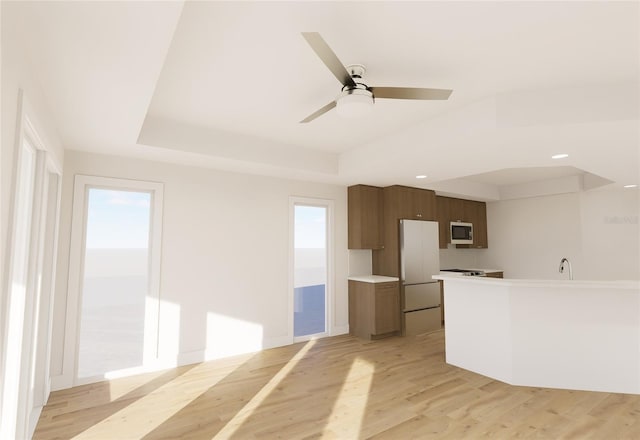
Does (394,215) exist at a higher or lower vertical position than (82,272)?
higher

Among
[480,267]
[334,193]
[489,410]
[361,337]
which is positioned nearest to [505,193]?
[480,267]

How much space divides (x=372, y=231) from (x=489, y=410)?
305cm

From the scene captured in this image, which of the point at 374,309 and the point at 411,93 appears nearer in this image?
the point at 411,93

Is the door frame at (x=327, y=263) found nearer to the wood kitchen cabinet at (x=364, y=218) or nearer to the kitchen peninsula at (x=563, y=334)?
the wood kitchen cabinet at (x=364, y=218)

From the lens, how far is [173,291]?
158 inches

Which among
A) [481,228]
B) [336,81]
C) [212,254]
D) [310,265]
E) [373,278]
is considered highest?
[336,81]

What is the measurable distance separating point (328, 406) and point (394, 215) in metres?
3.26

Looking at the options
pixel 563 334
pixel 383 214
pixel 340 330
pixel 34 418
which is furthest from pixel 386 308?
pixel 34 418

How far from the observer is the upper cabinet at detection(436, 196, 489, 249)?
658cm

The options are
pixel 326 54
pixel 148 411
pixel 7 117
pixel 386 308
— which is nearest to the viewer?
pixel 7 117

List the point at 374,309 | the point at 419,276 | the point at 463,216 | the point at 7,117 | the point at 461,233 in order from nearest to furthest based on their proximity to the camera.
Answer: the point at 7,117
the point at 374,309
the point at 419,276
the point at 461,233
the point at 463,216

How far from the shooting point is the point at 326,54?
182 cm

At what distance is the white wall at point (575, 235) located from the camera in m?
5.81

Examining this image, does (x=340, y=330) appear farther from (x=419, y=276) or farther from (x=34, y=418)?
(x=34, y=418)
